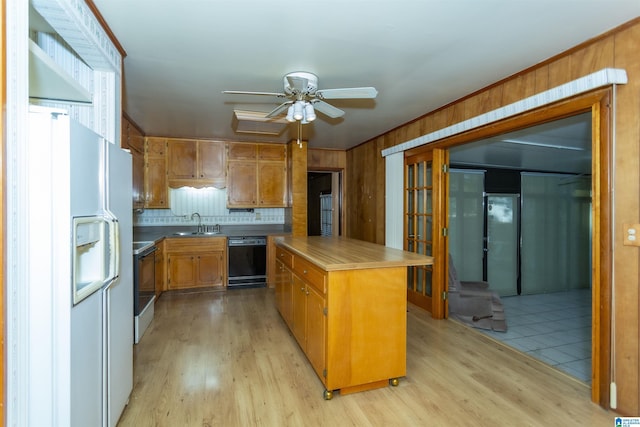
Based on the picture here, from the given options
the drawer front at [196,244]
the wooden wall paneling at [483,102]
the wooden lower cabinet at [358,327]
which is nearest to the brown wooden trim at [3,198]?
the wooden lower cabinet at [358,327]

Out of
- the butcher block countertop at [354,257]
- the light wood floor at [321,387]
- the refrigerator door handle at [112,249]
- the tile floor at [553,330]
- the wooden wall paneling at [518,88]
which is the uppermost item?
the wooden wall paneling at [518,88]

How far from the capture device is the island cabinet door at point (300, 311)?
8.63 ft

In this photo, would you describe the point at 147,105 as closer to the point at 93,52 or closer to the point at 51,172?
the point at 93,52

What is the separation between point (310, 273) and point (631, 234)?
2023 millimetres

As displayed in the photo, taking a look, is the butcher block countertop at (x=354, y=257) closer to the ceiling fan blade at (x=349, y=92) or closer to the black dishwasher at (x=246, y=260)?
the ceiling fan blade at (x=349, y=92)

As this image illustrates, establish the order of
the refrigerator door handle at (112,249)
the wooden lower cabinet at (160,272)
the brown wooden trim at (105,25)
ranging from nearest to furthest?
the refrigerator door handle at (112,249) → the brown wooden trim at (105,25) → the wooden lower cabinet at (160,272)

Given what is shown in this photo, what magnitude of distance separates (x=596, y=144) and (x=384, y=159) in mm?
2786

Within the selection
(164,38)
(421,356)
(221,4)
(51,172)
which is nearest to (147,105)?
(164,38)

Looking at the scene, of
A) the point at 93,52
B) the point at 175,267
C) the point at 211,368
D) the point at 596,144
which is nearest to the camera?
the point at 93,52

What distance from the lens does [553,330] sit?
3.55 meters

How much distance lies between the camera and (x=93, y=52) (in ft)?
6.31

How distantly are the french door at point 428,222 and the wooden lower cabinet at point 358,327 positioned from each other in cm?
158

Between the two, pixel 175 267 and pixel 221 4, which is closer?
pixel 221 4

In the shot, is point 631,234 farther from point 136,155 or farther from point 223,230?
point 136,155
